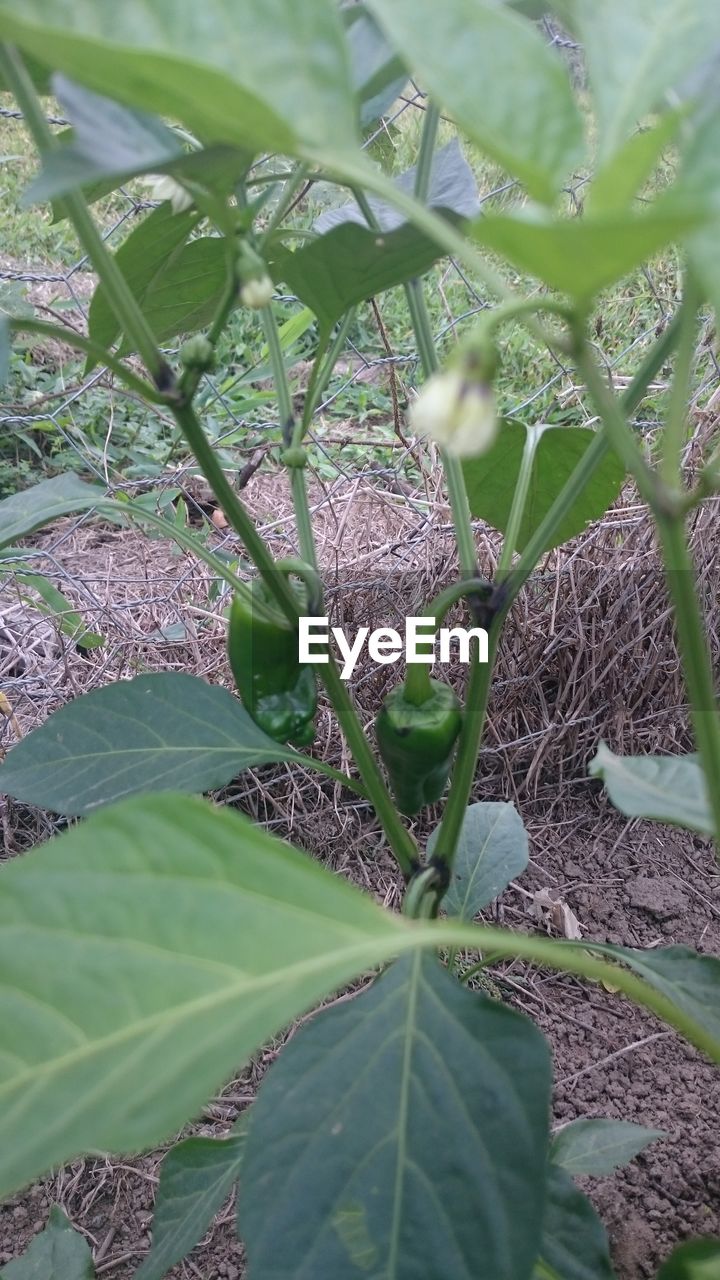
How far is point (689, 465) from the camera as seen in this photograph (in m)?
1.22

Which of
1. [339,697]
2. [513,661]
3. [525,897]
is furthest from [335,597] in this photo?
[339,697]

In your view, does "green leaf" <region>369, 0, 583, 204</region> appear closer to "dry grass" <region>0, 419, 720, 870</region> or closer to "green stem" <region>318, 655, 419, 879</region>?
"green stem" <region>318, 655, 419, 879</region>

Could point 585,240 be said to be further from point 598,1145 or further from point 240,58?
point 598,1145

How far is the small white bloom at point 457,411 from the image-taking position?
274 millimetres

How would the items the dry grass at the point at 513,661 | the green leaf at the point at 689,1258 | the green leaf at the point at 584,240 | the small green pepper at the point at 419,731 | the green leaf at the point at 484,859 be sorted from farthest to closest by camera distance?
the dry grass at the point at 513,661 < the green leaf at the point at 484,859 < the small green pepper at the point at 419,731 < the green leaf at the point at 689,1258 < the green leaf at the point at 584,240

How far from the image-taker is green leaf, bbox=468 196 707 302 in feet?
0.68

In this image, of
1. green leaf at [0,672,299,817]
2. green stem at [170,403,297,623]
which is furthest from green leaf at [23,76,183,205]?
green leaf at [0,672,299,817]

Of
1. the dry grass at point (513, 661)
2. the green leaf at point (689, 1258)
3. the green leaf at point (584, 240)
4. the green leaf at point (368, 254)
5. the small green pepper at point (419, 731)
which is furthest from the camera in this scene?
the dry grass at point (513, 661)

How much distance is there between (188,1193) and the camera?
0.63 metres

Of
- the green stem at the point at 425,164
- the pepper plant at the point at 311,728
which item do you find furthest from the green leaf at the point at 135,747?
the green stem at the point at 425,164

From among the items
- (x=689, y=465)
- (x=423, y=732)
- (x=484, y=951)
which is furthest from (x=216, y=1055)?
(x=689, y=465)

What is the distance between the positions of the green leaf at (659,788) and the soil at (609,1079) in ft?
1.79

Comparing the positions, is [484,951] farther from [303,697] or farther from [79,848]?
[79,848]

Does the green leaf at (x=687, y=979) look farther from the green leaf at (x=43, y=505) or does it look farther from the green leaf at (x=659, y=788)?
the green leaf at (x=43, y=505)
